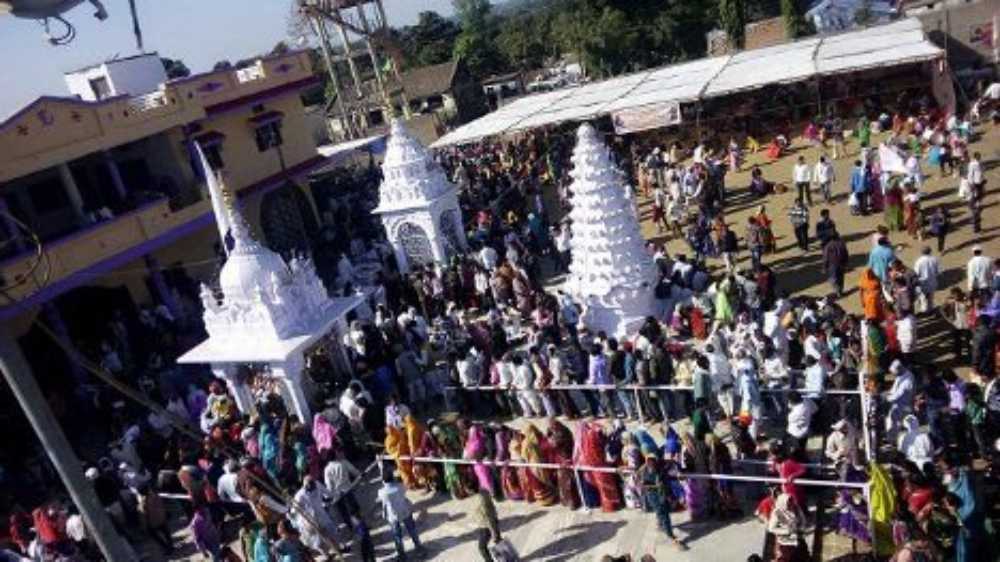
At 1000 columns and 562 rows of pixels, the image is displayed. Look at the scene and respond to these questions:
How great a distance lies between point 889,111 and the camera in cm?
2719

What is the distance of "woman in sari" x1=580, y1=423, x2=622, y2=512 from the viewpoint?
33.1 ft

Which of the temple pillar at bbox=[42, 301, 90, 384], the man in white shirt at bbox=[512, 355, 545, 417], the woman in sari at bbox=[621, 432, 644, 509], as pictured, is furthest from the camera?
the temple pillar at bbox=[42, 301, 90, 384]

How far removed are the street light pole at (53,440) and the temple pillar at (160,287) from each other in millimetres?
17684

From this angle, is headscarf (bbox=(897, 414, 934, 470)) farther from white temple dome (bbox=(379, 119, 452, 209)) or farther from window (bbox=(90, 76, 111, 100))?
window (bbox=(90, 76, 111, 100))

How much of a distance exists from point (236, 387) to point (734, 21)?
3708 centimetres

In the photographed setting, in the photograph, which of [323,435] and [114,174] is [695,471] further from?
[114,174]

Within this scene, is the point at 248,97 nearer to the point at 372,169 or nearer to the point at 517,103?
the point at 372,169

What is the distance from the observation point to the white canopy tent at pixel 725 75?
960 inches

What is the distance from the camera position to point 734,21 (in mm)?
43719

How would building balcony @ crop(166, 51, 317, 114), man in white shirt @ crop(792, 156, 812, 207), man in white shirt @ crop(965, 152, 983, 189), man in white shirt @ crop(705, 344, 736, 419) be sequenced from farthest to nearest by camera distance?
1. building balcony @ crop(166, 51, 317, 114)
2. man in white shirt @ crop(792, 156, 812, 207)
3. man in white shirt @ crop(965, 152, 983, 189)
4. man in white shirt @ crop(705, 344, 736, 419)

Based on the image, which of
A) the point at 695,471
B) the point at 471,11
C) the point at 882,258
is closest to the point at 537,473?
the point at 695,471

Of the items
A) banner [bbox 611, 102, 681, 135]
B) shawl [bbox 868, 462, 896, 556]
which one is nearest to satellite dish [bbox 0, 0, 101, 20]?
shawl [bbox 868, 462, 896, 556]

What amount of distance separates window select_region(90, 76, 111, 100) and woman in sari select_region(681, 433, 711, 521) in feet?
70.9

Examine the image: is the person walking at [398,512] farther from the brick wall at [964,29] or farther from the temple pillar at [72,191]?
the brick wall at [964,29]
